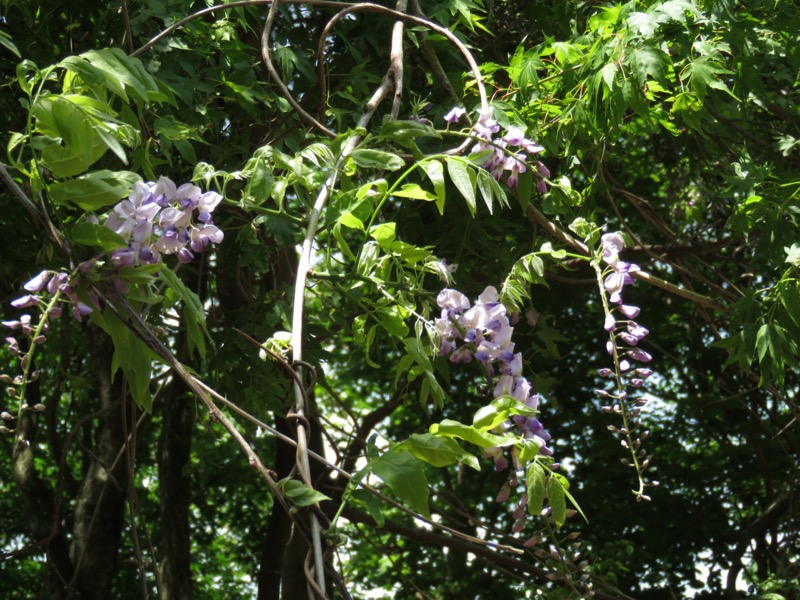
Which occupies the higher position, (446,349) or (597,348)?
(597,348)

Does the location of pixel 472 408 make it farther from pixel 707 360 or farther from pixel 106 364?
pixel 106 364

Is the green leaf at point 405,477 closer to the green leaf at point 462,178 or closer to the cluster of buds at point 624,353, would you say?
the green leaf at point 462,178

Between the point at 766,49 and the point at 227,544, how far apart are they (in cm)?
460

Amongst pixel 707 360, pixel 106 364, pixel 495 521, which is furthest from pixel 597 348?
pixel 106 364

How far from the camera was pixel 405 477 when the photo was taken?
0.99 metres

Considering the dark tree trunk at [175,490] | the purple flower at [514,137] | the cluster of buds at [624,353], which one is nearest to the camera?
the cluster of buds at [624,353]

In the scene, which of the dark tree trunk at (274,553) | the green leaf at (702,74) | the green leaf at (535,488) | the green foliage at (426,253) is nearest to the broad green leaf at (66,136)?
the green foliage at (426,253)

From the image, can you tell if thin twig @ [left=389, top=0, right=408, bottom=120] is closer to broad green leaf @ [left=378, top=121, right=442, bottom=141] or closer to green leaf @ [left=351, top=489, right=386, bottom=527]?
broad green leaf @ [left=378, top=121, right=442, bottom=141]

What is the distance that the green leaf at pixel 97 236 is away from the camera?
113cm

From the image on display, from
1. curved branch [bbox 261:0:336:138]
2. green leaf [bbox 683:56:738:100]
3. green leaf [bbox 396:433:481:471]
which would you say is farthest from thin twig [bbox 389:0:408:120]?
green leaf [bbox 396:433:481:471]

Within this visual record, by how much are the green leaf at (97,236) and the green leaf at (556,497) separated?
60 cm

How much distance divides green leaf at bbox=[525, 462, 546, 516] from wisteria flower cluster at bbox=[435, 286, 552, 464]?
175 mm

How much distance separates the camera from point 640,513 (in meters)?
5.16

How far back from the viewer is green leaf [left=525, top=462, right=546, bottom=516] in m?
1.23
